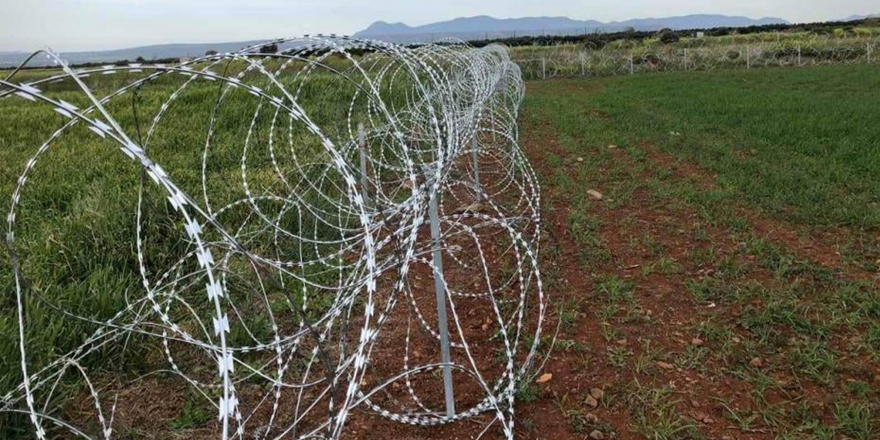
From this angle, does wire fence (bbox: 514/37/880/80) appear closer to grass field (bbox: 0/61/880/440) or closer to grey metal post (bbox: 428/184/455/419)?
grass field (bbox: 0/61/880/440)

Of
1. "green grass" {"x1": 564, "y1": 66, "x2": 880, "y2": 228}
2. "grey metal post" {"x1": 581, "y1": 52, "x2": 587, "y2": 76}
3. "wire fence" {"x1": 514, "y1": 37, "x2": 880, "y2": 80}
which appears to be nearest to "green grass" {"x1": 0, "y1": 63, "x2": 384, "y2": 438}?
"green grass" {"x1": 564, "y1": 66, "x2": 880, "y2": 228}

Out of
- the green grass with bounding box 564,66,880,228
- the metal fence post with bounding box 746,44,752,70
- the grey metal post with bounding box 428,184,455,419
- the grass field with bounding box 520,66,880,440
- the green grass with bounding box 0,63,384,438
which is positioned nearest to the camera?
the grey metal post with bounding box 428,184,455,419

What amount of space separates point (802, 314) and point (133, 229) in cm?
400

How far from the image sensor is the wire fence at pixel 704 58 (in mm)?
23234

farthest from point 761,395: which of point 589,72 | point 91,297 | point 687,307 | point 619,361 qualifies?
point 589,72

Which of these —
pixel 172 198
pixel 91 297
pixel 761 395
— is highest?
pixel 172 198

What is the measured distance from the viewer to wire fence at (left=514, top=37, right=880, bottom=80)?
23234mm

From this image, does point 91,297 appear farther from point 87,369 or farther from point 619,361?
point 619,361

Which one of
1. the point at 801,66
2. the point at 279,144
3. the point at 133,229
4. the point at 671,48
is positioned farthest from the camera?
the point at 671,48

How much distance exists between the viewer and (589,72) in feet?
76.6

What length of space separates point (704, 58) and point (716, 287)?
2304 centimetres

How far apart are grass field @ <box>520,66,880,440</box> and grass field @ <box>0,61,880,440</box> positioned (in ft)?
0.03

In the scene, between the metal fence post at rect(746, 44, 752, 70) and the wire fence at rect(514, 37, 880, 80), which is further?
the wire fence at rect(514, 37, 880, 80)

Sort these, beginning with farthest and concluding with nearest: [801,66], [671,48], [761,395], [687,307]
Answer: [671,48], [801,66], [687,307], [761,395]
